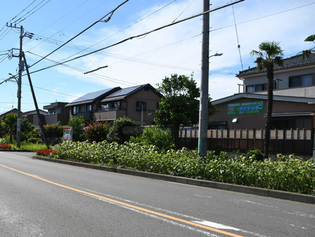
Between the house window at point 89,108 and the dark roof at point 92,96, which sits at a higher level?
the dark roof at point 92,96

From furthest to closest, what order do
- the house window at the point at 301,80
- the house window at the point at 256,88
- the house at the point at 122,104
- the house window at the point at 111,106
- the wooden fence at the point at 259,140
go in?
the house window at the point at 111,106 < the house at the point at 122,104 < the house window at the point at 256,88 < the house window at the point at 301,80 < the wooden fence at the point at 259,140

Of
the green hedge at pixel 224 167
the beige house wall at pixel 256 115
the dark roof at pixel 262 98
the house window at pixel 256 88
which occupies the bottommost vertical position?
the green hedge at pixel 224 167

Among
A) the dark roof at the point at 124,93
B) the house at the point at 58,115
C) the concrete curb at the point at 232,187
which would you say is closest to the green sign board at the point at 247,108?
the concrete curb at the point at 232,187

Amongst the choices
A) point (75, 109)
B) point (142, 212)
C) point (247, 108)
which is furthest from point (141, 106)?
point (142, 212)

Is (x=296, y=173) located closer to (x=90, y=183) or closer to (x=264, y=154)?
(x=90, y=183)

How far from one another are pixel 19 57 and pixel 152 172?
24311 millimetres

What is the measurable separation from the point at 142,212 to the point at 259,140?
12.2 metres

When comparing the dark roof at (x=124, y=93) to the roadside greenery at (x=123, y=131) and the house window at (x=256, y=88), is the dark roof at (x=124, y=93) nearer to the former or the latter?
the roadside greenery at (x=123, y=131)

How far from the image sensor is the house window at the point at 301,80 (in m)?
22.0

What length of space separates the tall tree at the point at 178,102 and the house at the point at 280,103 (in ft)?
16.1

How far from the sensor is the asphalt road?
16.0ft

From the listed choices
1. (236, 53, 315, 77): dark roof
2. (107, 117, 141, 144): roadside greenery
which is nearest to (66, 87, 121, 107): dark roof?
(107, 117, 141, 144): roadside greenery

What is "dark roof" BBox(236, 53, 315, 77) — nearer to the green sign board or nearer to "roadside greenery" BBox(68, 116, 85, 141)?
the green sign board

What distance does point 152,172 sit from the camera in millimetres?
11906
